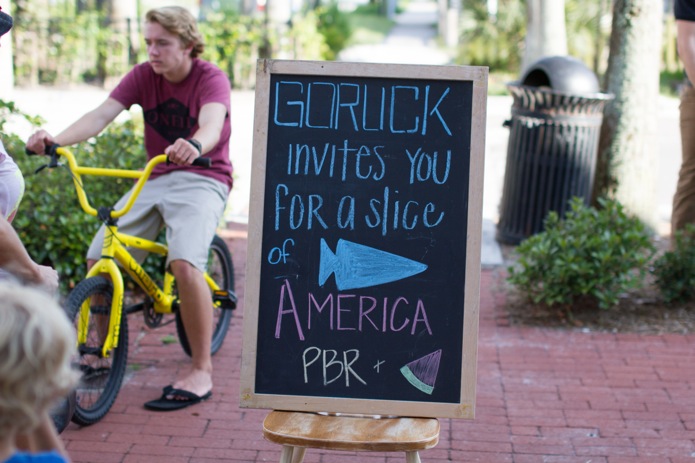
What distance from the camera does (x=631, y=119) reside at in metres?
7.92

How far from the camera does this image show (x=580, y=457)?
4.04m

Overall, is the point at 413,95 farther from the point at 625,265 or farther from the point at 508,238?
the point at 508,238

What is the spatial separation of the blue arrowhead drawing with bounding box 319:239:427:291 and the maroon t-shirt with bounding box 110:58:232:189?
5.25 ft

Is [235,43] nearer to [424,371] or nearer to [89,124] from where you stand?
[89,124]

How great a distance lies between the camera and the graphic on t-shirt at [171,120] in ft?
15.3

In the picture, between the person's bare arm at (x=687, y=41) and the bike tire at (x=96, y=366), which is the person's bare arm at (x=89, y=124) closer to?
the bike tire at (x=96, y=366)

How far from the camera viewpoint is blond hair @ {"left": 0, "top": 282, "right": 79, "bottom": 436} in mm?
1653

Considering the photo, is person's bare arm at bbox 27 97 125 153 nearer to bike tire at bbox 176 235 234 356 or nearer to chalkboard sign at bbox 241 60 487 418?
bike tire at bbox 176 235 234 356

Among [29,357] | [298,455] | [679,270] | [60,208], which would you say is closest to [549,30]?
[679,270]

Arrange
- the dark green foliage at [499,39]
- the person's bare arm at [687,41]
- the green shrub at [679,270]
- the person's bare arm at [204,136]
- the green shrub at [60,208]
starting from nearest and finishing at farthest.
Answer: the person's bare arm at [204,136] → the person's bare arm at [687,41] → the green shrub at [60,208] → the green shrub at [679,270] → the dark green foliage at [499,39]

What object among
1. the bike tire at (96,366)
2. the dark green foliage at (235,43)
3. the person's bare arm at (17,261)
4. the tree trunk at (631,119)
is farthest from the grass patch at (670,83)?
the person's bare arm at (17,261)

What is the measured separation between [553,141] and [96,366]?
173 inches

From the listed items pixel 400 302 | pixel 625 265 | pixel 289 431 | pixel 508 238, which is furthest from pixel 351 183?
pixel 508 238

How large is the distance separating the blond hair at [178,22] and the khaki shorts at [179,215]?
0.62 meters
